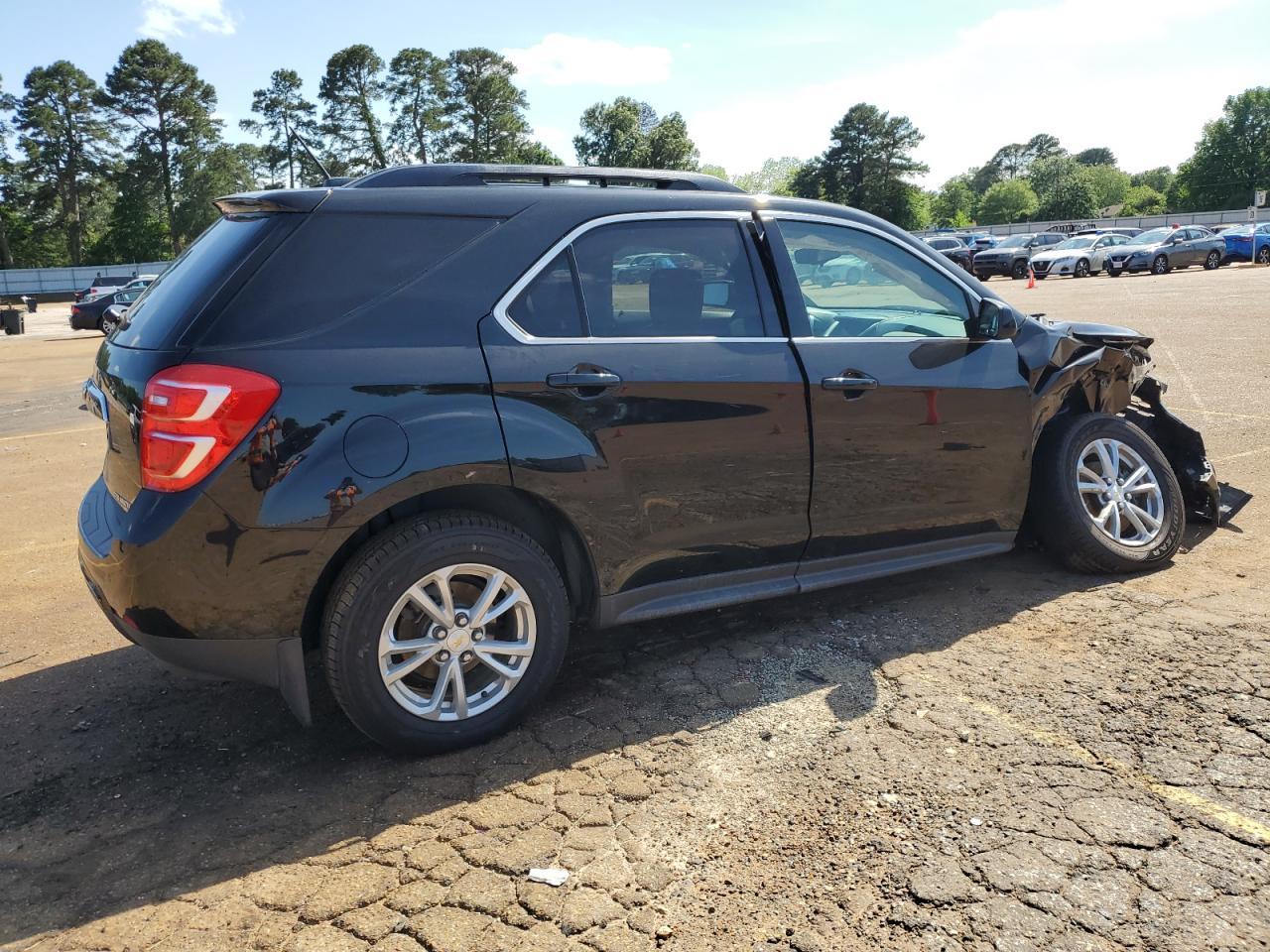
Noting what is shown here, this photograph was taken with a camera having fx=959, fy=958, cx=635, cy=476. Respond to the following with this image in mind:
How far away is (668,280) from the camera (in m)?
3.63

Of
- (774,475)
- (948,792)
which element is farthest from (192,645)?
(948,792)

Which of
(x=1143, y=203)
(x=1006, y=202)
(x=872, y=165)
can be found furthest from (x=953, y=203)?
(x=872, y=165)

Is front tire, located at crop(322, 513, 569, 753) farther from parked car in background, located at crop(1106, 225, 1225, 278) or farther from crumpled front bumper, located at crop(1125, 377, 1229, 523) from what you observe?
parked car in background, located at crop(1106, 225, 1225, 278)

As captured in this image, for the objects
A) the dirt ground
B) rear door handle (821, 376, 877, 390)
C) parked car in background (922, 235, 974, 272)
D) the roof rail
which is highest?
parked car in background (922, 235, 974, 272)

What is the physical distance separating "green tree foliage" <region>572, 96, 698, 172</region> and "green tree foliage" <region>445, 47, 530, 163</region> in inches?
444

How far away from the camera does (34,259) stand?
7894 cm

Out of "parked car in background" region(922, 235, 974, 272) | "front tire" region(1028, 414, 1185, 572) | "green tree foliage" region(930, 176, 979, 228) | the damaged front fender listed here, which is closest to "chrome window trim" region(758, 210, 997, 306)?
the damaged front fender

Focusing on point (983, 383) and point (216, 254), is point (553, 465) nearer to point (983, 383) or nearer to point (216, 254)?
point (216, 254)

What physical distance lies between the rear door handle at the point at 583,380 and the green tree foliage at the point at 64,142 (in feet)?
296

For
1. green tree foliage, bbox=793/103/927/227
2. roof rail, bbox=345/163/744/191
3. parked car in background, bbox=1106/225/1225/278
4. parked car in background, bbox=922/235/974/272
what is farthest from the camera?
green tree foliage, bbox=793/103/927/227

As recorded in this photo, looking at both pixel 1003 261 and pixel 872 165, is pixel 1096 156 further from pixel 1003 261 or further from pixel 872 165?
pixel 1003 261

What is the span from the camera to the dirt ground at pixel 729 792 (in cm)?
240

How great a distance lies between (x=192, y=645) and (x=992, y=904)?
2.38 m

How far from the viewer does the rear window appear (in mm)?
3000
